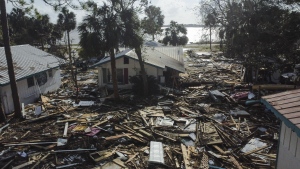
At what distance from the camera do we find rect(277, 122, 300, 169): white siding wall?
558cm

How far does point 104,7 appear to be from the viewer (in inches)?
677

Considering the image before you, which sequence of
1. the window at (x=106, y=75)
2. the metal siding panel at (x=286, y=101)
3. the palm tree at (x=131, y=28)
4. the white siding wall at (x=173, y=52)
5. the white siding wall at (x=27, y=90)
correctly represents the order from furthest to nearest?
the white siding wall at (x=173, y=52) < the window at (x=106, y=75) < the palm tree at (x=131, y=28) < the white siding wall at (x=27, y=90) < the metal siding panel at (x=286, y=101)

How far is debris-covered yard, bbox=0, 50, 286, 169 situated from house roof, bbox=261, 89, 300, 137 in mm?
4733

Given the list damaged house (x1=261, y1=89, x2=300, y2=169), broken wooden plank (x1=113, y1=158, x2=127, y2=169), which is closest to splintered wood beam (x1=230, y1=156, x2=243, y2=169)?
damaged house (x1=261, y1=89, x2=300, y2=169)

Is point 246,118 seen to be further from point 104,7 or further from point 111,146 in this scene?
point 104,7

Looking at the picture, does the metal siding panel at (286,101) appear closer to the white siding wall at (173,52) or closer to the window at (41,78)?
the window at (41,78)

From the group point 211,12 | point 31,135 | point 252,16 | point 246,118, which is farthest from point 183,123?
point 211,12

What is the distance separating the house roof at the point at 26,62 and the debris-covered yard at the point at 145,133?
8.86 ft

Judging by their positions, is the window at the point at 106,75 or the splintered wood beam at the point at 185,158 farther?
the window at the point at 106,75

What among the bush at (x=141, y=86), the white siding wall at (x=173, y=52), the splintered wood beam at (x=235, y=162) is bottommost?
the splintered wood beam at (x=235, y=162)

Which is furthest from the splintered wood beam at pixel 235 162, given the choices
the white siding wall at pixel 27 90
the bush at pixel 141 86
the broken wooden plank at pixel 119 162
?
the white siding wall at pixel 27 90

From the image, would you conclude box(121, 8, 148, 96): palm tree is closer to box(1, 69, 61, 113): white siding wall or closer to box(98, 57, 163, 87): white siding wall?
box(98, 57, 163, 87): white siding wall

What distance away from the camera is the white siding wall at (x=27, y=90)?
1736 centimetres

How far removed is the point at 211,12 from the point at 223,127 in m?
20.3
